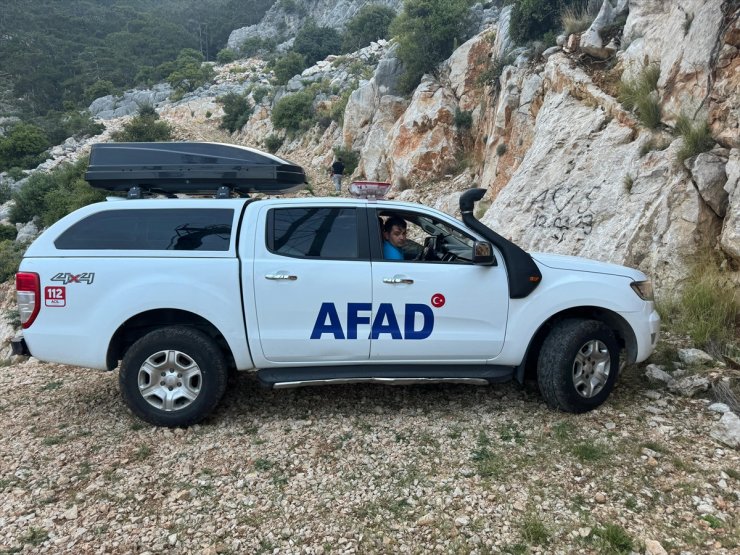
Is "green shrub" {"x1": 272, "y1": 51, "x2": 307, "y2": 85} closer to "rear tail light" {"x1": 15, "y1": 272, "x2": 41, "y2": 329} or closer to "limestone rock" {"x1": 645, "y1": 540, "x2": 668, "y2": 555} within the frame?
"rear tail light" {"x1": 15, "y1": 272, "x2": 41, "y2": 329}

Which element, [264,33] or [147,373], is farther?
[264,33]

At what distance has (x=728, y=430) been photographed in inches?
144

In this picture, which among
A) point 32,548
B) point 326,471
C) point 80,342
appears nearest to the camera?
point 32,548

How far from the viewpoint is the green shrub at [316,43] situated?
55969 mm

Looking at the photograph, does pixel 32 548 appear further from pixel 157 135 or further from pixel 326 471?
pixel 157 135

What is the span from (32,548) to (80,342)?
1.51 metres

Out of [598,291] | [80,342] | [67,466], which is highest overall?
[598,291]

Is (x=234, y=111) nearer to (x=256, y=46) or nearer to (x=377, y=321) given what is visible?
(x=377, y=321)

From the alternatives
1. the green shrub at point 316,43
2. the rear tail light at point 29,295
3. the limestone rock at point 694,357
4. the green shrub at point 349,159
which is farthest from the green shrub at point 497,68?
the green shrub at point 316,43

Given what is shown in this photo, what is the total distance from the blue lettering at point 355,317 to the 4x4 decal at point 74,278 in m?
1.99

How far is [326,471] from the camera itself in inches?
132

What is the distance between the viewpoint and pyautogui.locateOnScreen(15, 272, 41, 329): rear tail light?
144 inches

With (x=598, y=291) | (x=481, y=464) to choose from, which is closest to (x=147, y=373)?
(x=481, y=464)

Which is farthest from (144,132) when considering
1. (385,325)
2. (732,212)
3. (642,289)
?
(642,289)
